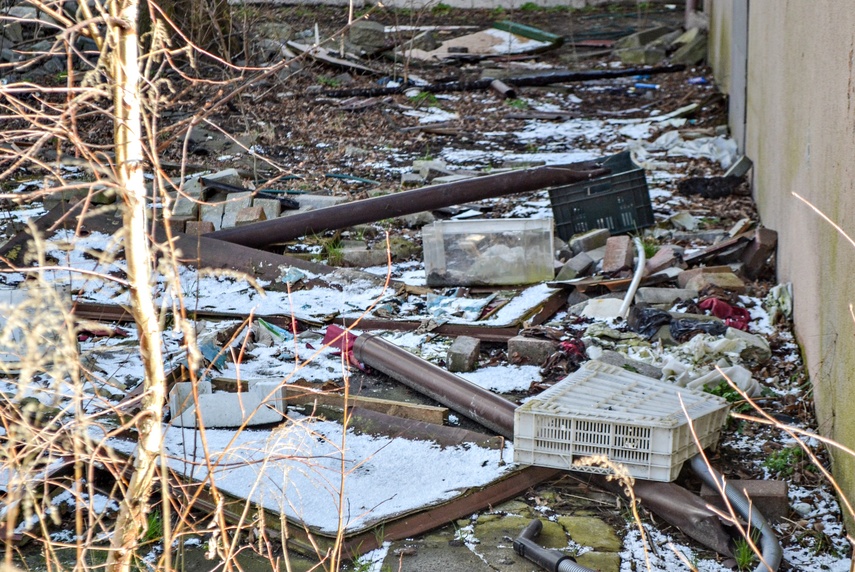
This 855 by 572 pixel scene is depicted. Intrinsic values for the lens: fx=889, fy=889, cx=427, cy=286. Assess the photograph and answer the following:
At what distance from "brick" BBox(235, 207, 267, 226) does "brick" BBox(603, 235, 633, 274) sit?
8.97 feet

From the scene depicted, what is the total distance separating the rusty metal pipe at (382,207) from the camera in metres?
6.66

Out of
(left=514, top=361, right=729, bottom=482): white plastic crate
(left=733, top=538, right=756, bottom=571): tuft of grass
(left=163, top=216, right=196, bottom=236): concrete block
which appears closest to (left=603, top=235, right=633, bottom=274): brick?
(left=514, top=361, right=729, bottom=482): white plastic crate

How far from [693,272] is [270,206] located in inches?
136

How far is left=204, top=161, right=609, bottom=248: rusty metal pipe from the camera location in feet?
21.9

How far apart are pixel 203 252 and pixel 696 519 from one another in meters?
4.15

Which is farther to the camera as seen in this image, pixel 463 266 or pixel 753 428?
pixel 463 266

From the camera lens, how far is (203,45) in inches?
451

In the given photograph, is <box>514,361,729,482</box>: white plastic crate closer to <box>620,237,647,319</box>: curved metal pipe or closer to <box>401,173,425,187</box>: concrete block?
<box>620,237,647,319</box>: curved metal pipe

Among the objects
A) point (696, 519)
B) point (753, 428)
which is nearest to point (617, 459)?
point (696, 519)

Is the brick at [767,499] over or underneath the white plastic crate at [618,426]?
underneath

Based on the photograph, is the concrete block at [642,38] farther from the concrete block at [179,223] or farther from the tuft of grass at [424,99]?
the concrete block at [179,223]

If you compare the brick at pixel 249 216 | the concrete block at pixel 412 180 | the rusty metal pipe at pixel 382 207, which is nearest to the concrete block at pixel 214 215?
the brick at pixel 249 216

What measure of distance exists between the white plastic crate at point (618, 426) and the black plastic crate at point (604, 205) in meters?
3.18

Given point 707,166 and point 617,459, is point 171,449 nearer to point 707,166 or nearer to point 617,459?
point 617,459
